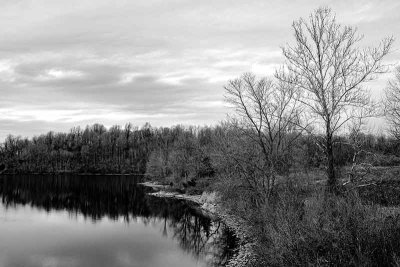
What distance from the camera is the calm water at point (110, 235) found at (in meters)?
22.3

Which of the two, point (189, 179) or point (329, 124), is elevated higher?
point (329, 124)

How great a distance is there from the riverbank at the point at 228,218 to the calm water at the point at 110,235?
2.52ft

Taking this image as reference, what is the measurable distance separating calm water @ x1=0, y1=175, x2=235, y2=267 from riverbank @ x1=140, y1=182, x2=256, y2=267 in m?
0.77

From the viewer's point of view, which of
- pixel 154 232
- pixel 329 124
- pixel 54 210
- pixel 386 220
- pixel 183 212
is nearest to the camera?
pixel 386 220

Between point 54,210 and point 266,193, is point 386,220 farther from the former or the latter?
point 54,210

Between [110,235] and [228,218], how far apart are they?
1084 centimetres

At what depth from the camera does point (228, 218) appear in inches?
1309

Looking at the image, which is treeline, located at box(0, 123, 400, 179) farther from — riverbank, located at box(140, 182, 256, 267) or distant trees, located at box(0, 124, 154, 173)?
riverbank, located at box(140, 182, 256, 267)

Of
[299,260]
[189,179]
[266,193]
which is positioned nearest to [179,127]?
[189,179]

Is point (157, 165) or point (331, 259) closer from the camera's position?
point (331, 259)

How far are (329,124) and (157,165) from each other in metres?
60.4

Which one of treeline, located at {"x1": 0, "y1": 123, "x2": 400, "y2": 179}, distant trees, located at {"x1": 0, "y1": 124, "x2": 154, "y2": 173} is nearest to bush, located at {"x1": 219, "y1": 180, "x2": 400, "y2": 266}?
treeline, located at {"x1": 0, "y1": 123, "x2": 400, "y2": 179}

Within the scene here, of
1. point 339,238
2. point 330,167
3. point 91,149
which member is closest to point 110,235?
point 330,167

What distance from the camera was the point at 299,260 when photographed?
38.1ft
